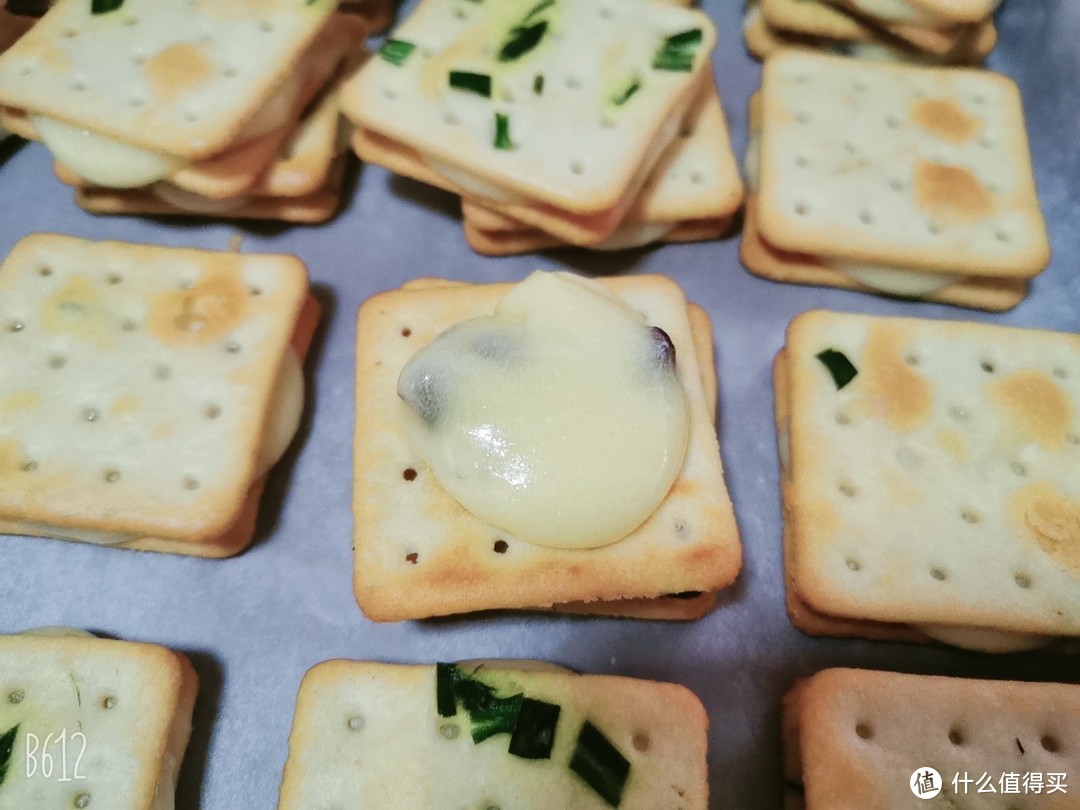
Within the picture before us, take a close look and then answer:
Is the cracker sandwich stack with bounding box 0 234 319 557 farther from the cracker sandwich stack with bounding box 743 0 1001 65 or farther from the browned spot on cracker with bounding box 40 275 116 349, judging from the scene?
the cracker sandwich stack with bounding box 743 0 1001 65

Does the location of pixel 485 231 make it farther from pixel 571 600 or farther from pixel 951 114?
pixel 951 114

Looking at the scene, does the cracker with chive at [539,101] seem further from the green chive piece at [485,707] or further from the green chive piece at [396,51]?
the green chive piece at [485,707]

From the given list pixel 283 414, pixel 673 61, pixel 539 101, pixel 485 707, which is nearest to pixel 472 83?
pixel 539 101

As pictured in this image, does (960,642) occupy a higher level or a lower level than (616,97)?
lower

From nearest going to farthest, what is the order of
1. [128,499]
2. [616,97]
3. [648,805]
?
[648,805] < [128,499] < [616,97]

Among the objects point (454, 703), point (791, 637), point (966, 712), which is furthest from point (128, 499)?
A: point (966, 712)

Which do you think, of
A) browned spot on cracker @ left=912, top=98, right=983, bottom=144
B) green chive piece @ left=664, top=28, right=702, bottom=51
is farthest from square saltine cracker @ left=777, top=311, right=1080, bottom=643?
green chive piece @ left=664, top=28, right=702, bottom=51
